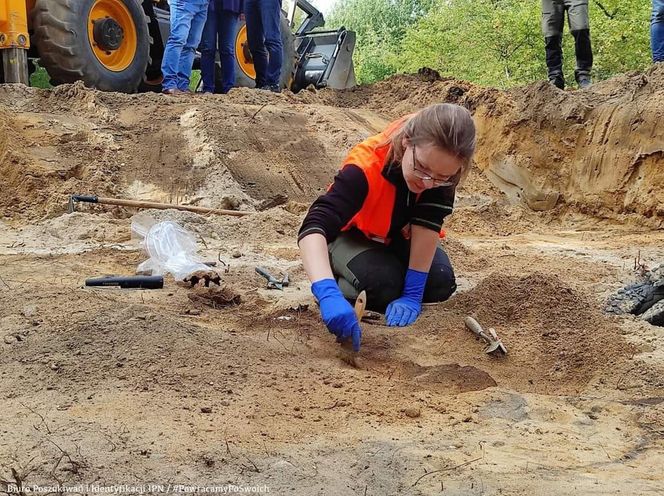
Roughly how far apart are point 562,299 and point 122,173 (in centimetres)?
375

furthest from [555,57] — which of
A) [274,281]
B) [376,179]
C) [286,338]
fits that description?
[286,338]

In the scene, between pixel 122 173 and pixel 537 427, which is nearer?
pixel 537 427

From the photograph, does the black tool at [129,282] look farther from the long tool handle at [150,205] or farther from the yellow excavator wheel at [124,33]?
the yellow excavator wheel at [124,33]

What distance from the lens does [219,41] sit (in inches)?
295

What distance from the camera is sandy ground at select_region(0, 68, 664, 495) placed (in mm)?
1798

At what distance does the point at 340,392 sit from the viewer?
7.45ft

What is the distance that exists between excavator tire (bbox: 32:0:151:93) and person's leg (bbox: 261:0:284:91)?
1.18 meters

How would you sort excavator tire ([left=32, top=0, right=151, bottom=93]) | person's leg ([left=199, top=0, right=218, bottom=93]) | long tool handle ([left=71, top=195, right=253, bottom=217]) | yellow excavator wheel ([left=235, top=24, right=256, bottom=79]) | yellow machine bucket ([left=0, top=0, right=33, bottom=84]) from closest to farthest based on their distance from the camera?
long tool handle ([left=71, top=195, right=253, bottom=217]) < yellow machine bucket ([left=0, top=0, right=33, bottom=84]) < excavator tire ([left=32, top=0, right=151, bottom=93]) < person's leg ([left=199, top=0, right=218, bottom=93]) < yellow excavator wheel ([left=235, top=24, right=256, bottom=79])

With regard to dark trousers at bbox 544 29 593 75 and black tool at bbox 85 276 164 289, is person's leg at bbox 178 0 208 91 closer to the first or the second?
dark trousers at bbox 544 29 593 75

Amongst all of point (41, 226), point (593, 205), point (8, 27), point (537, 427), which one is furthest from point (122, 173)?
point (537, 427)

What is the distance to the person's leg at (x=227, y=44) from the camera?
24.0ft

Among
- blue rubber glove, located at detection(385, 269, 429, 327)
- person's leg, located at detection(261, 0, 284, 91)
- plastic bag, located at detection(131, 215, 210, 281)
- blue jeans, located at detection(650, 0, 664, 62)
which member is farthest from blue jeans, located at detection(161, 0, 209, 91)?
blue rubber glove, located at detection(385, 269, 429, 327)

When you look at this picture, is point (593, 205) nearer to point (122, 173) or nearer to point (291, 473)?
point (122, 173)

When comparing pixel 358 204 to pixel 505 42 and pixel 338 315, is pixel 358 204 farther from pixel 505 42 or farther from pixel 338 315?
pixel 505 42
